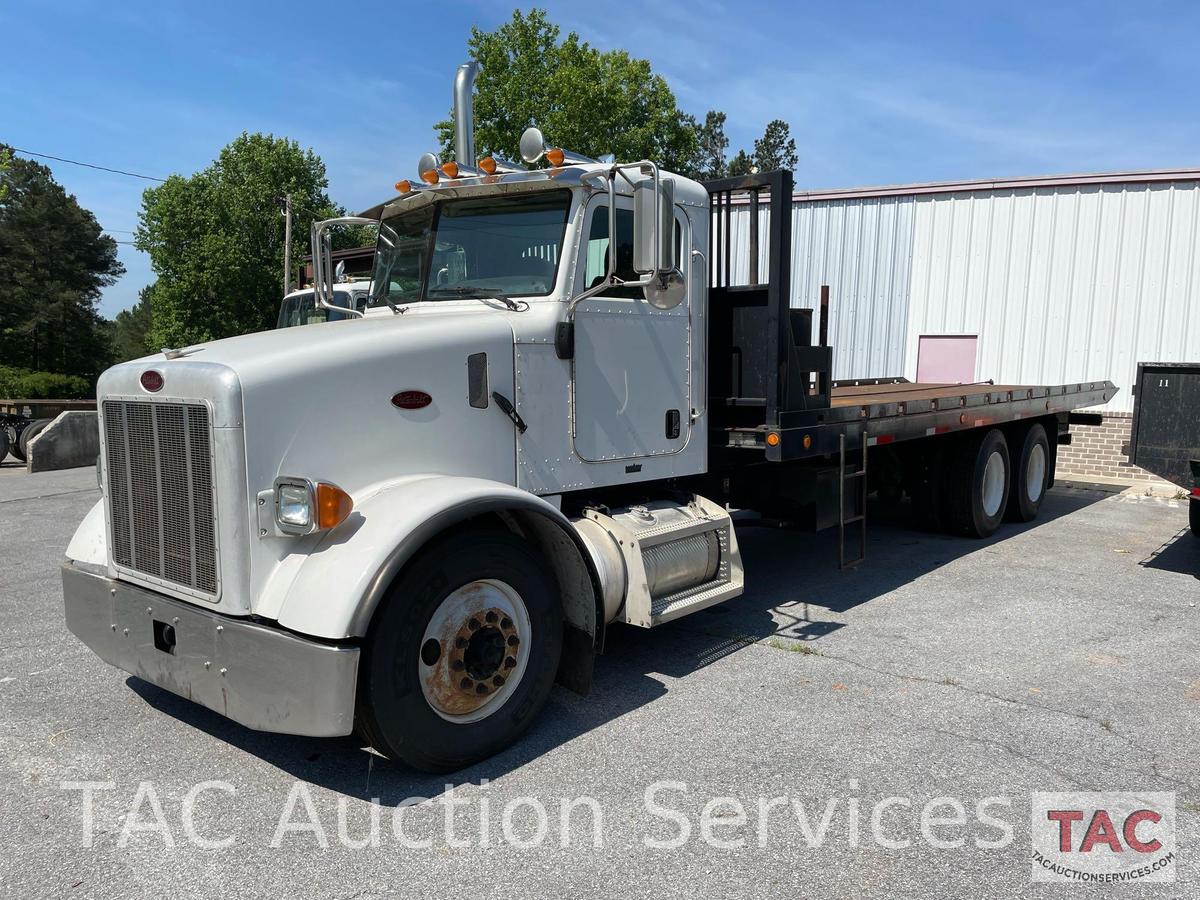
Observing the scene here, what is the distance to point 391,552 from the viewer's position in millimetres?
3316

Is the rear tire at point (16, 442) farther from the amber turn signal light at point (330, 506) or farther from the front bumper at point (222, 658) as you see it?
the amber turn signal light at point (330, 506)

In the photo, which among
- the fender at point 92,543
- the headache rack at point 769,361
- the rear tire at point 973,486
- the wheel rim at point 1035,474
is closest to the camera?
the fender at point 92,543

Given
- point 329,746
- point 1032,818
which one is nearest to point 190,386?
point 329,746

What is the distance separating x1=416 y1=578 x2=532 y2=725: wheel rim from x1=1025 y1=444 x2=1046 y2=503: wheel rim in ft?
23.9

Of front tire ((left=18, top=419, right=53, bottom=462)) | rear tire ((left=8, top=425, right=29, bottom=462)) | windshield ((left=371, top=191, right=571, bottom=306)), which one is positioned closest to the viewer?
windshield ((left=371, top=191, right=571, bottom=306))

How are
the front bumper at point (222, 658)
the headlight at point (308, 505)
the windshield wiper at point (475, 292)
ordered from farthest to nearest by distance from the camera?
the windshield wiper at point (475, 292), the headlight at point (308, 505), the front bumper at point (222, 658)

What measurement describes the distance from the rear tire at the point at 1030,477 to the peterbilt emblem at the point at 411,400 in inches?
284

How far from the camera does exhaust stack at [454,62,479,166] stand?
5.31 m

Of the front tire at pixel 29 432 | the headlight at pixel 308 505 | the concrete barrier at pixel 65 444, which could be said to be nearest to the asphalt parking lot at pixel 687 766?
the headlight at pixel 308 505

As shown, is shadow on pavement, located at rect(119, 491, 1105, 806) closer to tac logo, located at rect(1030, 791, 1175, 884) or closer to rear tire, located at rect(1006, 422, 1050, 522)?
rear tire, located at rect(1006, 422, 1050, 522)

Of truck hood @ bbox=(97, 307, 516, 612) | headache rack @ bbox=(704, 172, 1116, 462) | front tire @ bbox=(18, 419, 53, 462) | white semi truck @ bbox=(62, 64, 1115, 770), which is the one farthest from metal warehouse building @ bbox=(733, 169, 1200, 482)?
front tire @ bbox=(18, 419, 53, 462)

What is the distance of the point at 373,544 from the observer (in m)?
3.36

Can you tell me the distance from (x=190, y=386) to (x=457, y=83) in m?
2.82

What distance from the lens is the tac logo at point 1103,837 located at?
304cm
